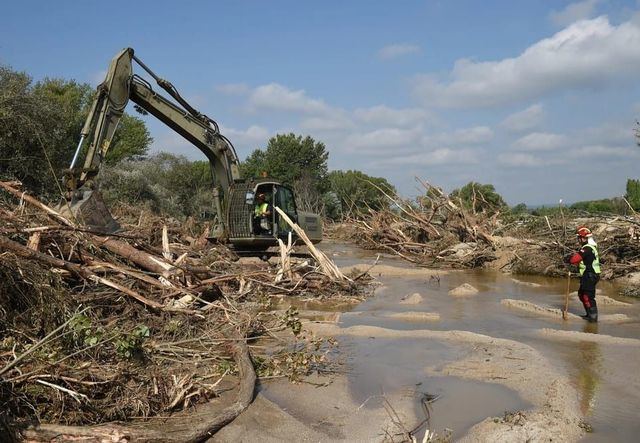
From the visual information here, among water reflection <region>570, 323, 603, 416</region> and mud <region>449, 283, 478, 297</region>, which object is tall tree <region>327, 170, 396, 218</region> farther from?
water reflection <region>570, 323, 603, 416</region>

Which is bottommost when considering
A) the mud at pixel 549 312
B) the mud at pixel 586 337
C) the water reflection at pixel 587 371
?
the water reflection at pixel 587 371

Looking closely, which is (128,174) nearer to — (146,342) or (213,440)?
(146,342)

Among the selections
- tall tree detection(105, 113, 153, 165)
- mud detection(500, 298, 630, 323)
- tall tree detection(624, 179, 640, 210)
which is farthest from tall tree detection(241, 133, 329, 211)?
mud detection(500, 298, 630, 323)

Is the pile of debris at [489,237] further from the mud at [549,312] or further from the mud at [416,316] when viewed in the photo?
the mud at [416,316]

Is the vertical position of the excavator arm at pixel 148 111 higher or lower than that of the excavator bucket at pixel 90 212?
higher

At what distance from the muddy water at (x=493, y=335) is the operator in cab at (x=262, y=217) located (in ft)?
11.7

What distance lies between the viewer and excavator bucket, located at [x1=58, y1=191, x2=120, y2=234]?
29.7ft

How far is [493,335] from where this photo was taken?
336 inches

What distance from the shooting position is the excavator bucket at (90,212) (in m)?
9.05

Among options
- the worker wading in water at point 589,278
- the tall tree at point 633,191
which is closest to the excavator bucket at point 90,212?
the worker wading in water at point 589,278

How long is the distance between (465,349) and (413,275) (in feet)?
26.2

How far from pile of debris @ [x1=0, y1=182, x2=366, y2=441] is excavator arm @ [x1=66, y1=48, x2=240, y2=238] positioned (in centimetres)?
234

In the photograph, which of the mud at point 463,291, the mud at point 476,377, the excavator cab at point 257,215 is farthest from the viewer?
the excavator cab at point 257,215

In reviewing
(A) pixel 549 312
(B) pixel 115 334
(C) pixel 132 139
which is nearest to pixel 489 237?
(A) pixel 549 312
